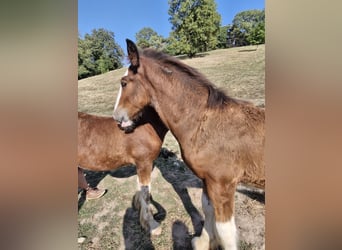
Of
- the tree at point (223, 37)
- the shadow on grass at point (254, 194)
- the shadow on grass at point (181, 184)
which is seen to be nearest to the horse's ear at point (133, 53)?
the tree at point (223, 37)

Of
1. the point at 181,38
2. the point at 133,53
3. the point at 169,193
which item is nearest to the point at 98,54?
the point at 133,53

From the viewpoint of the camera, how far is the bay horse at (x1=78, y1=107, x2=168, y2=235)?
1.08m

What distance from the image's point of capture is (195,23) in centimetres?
94

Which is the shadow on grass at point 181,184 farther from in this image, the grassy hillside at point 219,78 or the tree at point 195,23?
the tree at point 195,23

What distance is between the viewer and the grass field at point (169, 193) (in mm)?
955

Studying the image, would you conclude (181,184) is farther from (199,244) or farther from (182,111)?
(182,111)

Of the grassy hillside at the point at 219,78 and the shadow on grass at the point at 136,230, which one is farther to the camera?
the shadow on grass at the point at 136,230

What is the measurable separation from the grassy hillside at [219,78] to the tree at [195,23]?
0.18ft

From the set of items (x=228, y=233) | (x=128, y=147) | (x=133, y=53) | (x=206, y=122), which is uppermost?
(x=133, y=53)

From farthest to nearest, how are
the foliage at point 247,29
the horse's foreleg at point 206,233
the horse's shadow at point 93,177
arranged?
the horse's shadow at point 93,177
the horse's foreleg at point 206,233
the foliage at point 247,29

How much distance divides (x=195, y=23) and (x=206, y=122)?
40cm
